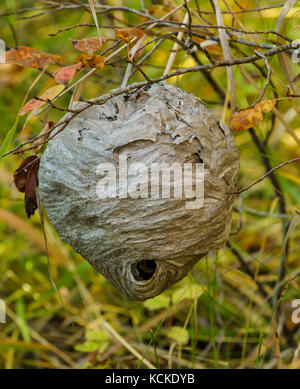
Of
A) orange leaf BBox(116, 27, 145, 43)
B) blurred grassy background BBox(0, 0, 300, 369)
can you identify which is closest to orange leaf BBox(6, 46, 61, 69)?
orange leaf BBox(116, 27, 145, 43)

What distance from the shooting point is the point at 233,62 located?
1116 millimetres

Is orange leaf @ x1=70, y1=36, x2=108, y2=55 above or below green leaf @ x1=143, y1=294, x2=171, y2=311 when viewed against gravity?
above

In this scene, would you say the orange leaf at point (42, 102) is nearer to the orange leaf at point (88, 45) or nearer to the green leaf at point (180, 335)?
the orange leaf at point (88, 45)

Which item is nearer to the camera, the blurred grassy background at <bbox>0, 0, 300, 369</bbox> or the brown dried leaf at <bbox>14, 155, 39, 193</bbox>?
the brown dried leaf at <bbox>14, 155, 39, 193</bbox>

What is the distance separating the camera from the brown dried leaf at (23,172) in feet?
3.85

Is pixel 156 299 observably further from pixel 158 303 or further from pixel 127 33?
pixel 127 33

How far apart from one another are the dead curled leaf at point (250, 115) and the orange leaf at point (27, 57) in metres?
0.42

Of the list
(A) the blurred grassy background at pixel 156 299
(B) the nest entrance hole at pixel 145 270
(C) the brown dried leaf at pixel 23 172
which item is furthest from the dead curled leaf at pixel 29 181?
(A) the blurred grassy background at pixel 156 299

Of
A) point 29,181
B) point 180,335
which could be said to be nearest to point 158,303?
point 180,335

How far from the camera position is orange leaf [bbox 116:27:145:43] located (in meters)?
1.03

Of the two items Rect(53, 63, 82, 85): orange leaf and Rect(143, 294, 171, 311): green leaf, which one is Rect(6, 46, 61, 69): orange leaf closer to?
Rect(53, 63, 82, 85): orange leaf

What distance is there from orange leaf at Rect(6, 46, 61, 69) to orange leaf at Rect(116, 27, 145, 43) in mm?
156

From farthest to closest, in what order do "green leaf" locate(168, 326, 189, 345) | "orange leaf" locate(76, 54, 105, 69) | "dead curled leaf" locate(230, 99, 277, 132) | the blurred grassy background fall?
the blurred grassy background, "green leaf" locate(168, 326, 189, 345), "dead curled leaf" locate(230, 99, 277, 132), "orange leaf" locate(76, 54, 105, 69)
